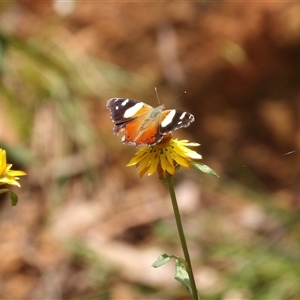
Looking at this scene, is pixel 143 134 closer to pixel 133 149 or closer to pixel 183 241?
pixel 183 241

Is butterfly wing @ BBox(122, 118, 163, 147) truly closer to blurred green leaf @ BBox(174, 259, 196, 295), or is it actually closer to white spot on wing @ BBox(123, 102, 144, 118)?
white spot on wing @ BBox(123, 102, 144, 118)

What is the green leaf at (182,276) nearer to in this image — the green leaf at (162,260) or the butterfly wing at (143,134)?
the green leaf at (162,260)

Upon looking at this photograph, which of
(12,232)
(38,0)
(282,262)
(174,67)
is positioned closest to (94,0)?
(38,0)

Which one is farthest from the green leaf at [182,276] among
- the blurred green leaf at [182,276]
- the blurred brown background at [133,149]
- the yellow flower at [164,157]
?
the blurred brown background at [133,149]

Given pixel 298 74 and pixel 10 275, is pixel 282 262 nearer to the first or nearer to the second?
pixel 10 275

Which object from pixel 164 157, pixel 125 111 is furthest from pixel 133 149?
pixel 164 157
